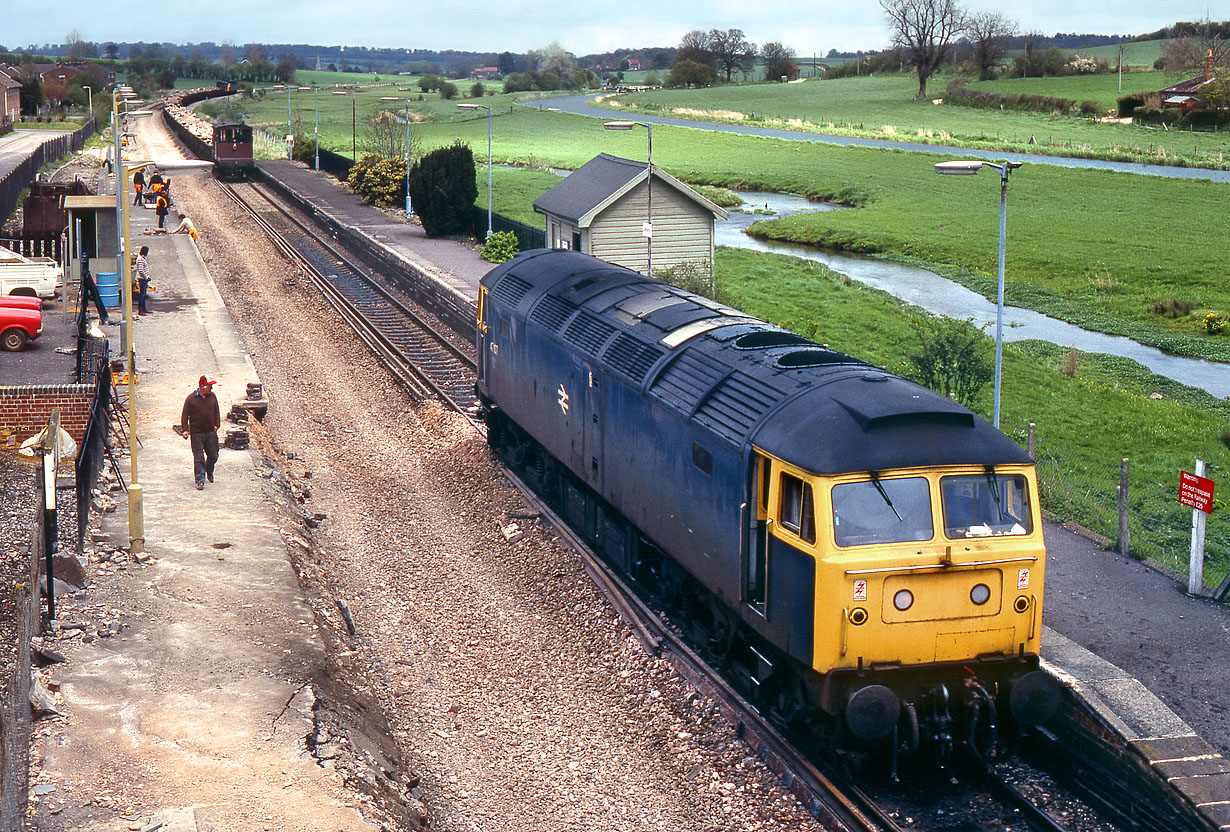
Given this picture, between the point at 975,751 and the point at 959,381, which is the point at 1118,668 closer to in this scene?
the point at 975,751

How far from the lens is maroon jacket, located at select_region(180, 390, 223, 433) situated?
19.0m

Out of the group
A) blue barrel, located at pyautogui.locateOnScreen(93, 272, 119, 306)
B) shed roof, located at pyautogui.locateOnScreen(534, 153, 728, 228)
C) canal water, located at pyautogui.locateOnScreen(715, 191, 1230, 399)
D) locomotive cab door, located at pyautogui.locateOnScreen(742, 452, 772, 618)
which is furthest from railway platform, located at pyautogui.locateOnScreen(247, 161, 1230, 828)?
blue barrel, located at pyautogui.locateOnScreen(93, 272, 119, 306)

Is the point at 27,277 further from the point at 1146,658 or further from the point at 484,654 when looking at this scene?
the point at 1146,658

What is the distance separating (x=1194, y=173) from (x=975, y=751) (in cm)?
6934

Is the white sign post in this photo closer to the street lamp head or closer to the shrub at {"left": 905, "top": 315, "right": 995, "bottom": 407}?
the street lamp head

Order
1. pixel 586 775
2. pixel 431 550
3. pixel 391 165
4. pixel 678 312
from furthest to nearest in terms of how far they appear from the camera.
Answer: pixel 391 165 → pixel 431 550 → pixel 678 312 → pixel 586 775

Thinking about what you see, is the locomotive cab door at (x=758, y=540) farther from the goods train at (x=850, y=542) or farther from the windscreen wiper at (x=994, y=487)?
the windscreen wiper at (x=994, y=487)

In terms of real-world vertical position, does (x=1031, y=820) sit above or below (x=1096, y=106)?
below

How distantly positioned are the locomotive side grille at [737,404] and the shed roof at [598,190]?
67.0ft

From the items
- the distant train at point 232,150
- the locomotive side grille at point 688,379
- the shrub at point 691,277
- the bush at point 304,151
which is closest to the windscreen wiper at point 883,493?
the locomotive side grille at point 688,379

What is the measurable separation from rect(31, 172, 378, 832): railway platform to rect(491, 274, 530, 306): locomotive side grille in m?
5.07

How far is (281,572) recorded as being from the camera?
54.0 ft

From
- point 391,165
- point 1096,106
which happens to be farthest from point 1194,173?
point 391,165

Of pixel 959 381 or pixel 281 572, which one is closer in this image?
pixel 281 572
